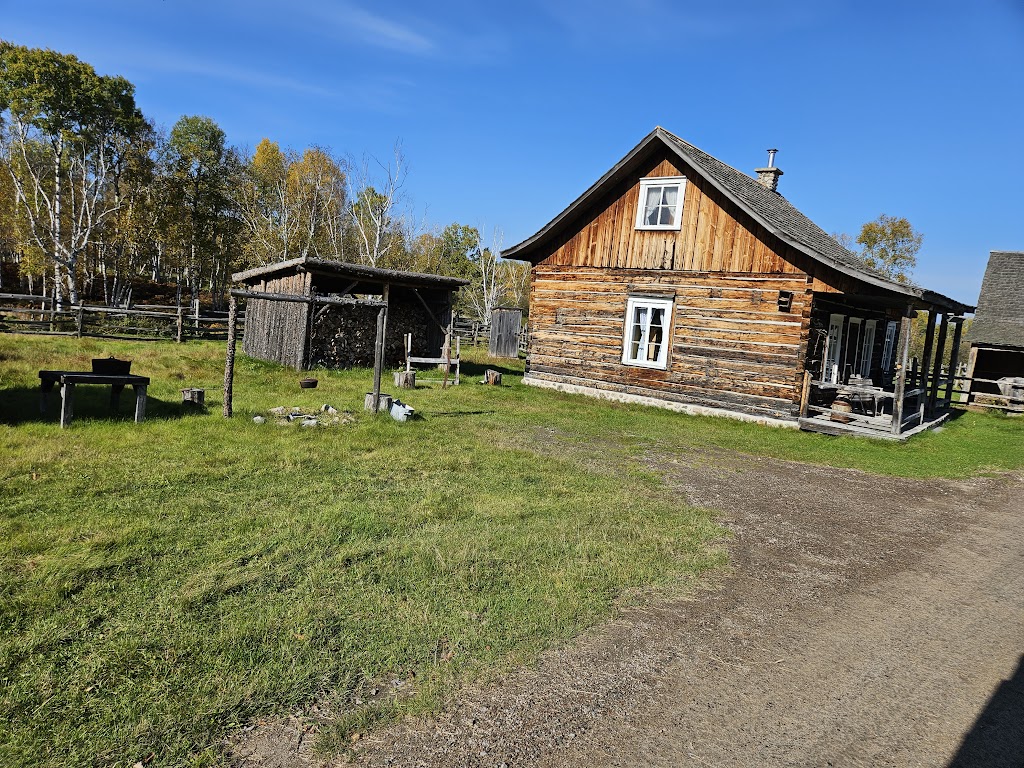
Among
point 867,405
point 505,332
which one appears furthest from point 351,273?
point 505,332

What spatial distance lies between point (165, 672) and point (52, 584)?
1.63m

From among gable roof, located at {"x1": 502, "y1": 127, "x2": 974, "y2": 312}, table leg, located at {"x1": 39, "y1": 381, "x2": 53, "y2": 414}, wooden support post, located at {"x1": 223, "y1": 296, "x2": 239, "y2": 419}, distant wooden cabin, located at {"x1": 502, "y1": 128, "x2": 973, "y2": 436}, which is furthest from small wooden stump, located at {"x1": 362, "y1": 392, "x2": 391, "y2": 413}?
gable roof, located at {"x1": 502, "y1": 127, "x2": 974, "y2": 312}

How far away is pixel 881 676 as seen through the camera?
13.9 feet

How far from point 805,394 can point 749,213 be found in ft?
14.8

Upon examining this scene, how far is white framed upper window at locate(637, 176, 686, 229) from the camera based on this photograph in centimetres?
1644

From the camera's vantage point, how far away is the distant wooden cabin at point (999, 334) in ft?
71.4

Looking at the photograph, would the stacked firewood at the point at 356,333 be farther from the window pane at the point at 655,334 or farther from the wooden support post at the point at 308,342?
the window pane at the point at 655,334

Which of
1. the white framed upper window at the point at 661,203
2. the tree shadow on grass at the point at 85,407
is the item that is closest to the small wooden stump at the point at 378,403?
the tree shadow on grass at the point at 85,407

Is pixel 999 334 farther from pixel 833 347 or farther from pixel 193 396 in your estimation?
pixel 193 396

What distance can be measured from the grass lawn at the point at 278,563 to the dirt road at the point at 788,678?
0.36m

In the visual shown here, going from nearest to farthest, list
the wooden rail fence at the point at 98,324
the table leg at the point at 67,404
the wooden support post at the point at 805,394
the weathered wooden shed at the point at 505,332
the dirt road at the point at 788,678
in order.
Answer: the dirt road at the point at 788,678, the table leg at the point at 67,404, the wooden support post at the point at 805,394, the wooden rail fence at the point at 98,324, the weathered wooden shed at the point at 505,332

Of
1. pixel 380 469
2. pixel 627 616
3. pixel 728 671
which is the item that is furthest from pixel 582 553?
pixel 380 469

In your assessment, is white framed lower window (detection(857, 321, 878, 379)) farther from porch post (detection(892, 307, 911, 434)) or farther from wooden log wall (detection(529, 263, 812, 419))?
wooden log wall (detection(529, 263, 812, 419))

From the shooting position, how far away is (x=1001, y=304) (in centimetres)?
2397
